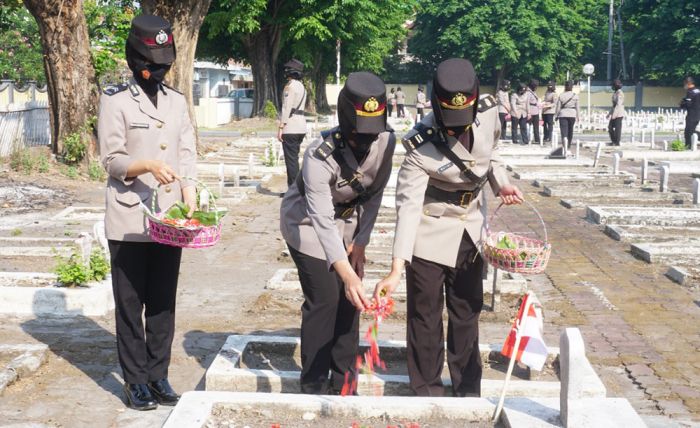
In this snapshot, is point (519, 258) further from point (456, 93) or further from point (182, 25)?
point (182, 25)

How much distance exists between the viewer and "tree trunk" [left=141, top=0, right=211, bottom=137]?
18.6m

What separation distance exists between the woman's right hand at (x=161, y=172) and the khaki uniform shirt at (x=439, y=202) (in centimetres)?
123

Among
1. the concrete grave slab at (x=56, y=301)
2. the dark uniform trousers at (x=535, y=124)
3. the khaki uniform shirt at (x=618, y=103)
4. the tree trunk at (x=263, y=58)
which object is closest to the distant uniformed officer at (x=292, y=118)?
the concrete grave slab at (x=56, y=301)

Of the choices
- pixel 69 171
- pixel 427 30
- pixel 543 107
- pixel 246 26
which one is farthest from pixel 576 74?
pixel 69 171

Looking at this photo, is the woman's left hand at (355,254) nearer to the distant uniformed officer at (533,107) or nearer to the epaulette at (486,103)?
the epaulette at (486,103)

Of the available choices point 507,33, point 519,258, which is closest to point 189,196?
point 519,258

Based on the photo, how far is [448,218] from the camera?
5.10 m

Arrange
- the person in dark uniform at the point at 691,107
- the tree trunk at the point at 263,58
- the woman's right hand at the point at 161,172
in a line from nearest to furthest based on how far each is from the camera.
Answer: the woman's right hand at the point at 161,172, the person in dark uniform at the point at 691,107, the tree trunk at the point at 263,58

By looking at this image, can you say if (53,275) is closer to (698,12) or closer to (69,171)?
(69,171)

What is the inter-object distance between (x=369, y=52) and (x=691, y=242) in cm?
3955

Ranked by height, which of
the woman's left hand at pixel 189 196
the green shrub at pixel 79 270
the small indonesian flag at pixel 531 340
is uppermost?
the woman's left hand at pixel 189 196

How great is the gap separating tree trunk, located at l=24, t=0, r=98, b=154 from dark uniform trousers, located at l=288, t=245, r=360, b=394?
12153 millimetres

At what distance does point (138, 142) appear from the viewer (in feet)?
17.3

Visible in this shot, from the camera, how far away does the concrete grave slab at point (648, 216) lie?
41.0 ft
